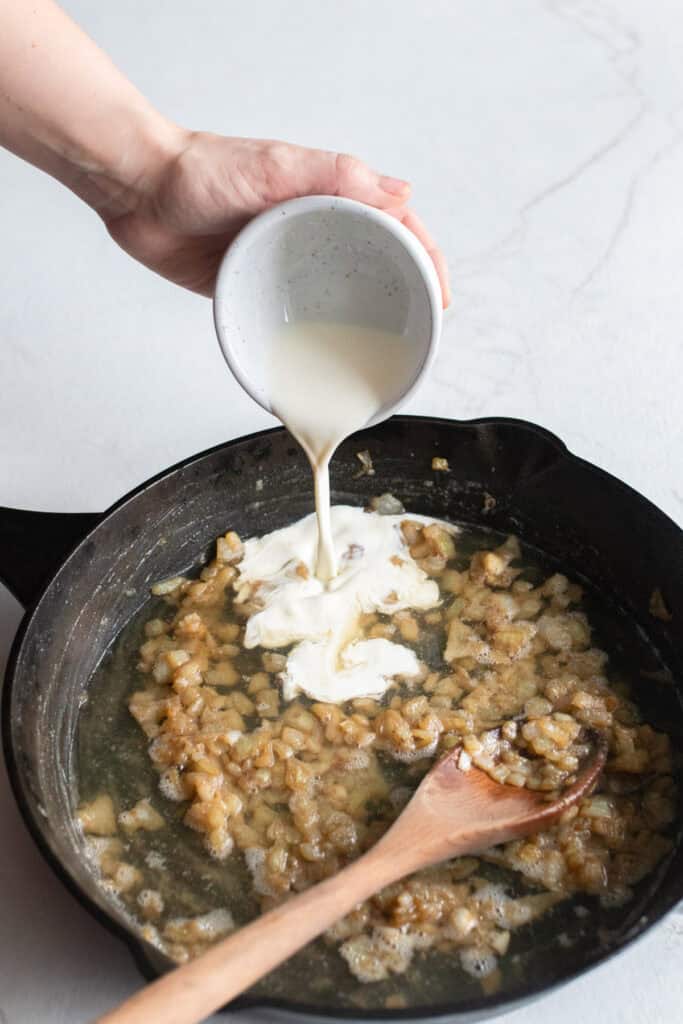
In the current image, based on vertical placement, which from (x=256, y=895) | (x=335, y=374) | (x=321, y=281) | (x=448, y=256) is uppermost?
(x=321, y=281)

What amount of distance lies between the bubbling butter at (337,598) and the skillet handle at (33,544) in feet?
0.96

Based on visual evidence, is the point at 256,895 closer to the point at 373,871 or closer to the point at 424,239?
the point at 373,871

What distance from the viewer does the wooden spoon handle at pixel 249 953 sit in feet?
3.57

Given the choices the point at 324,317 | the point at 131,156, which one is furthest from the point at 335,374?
the point at 131,156

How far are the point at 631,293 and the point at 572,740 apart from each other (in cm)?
108

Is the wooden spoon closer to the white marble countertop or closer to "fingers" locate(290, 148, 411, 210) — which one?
the white marble countertop

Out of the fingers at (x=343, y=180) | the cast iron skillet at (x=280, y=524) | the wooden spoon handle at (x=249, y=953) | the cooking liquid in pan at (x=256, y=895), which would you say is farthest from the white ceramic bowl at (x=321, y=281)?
the wooden spoon handle at (x=249, y=953)

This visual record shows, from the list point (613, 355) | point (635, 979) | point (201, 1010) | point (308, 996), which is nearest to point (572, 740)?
point (635, 979)

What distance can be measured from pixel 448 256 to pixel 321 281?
887mm

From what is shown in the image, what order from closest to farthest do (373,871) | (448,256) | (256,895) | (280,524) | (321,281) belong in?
(373,871) → (256,895) → (321,281) → (280,524) → (448,256)

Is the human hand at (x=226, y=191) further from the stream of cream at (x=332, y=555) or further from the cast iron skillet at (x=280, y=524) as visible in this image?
the cast iron skillet at (x=280, y=524)

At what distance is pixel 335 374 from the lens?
5.35ft

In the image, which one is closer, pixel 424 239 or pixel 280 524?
pixel 424 239

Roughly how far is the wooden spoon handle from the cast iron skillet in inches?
9.8
